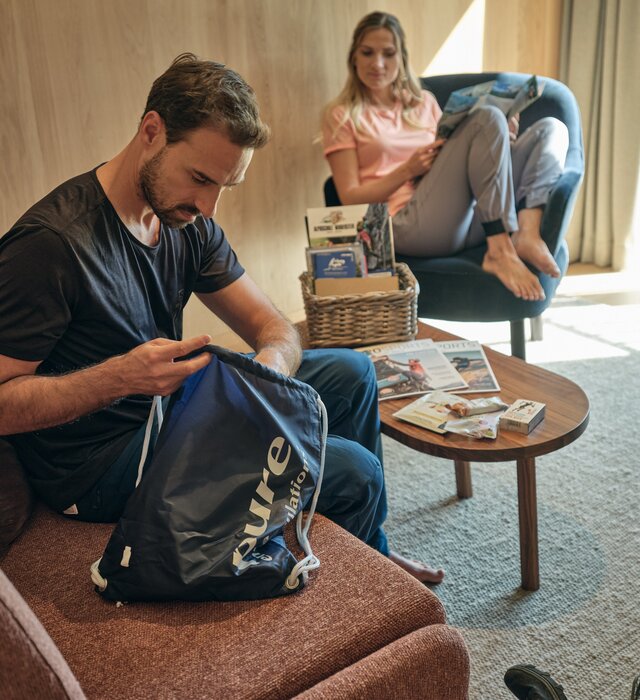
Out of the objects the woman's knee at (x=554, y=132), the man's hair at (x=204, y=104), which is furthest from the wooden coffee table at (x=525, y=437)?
the woman's knee at (x=554, y=132)

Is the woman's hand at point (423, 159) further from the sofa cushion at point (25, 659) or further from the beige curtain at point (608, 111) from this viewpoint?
the sofa cushion at point (25, 659)

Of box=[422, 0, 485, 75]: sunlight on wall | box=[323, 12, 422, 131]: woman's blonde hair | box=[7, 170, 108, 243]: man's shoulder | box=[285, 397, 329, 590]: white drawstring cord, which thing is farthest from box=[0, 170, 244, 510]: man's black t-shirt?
box=[422, 0, 485, 75]: sunlight on wall

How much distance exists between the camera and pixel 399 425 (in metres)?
1.72

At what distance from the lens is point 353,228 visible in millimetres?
2275

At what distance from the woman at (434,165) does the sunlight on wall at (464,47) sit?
0.68 m

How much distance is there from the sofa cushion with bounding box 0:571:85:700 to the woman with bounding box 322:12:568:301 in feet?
6.41

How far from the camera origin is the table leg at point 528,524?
1.70m

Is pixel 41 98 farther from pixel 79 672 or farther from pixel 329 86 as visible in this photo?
pixel 79 672

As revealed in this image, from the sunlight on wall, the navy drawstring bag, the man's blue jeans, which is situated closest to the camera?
the navy drawstring bag

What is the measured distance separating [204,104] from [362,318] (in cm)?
85

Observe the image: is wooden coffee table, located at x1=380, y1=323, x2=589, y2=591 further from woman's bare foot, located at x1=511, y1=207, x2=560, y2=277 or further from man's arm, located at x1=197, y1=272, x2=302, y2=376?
woman's bare foot, located at x1=511, y1=207, x2=560, y2=277

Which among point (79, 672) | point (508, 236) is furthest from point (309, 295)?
point (79, 672)

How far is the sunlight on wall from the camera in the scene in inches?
143

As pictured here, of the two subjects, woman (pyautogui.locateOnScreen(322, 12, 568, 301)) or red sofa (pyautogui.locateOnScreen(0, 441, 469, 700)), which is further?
woman (pyautogui.locateOnScreen(322, 12, 568, 301))
